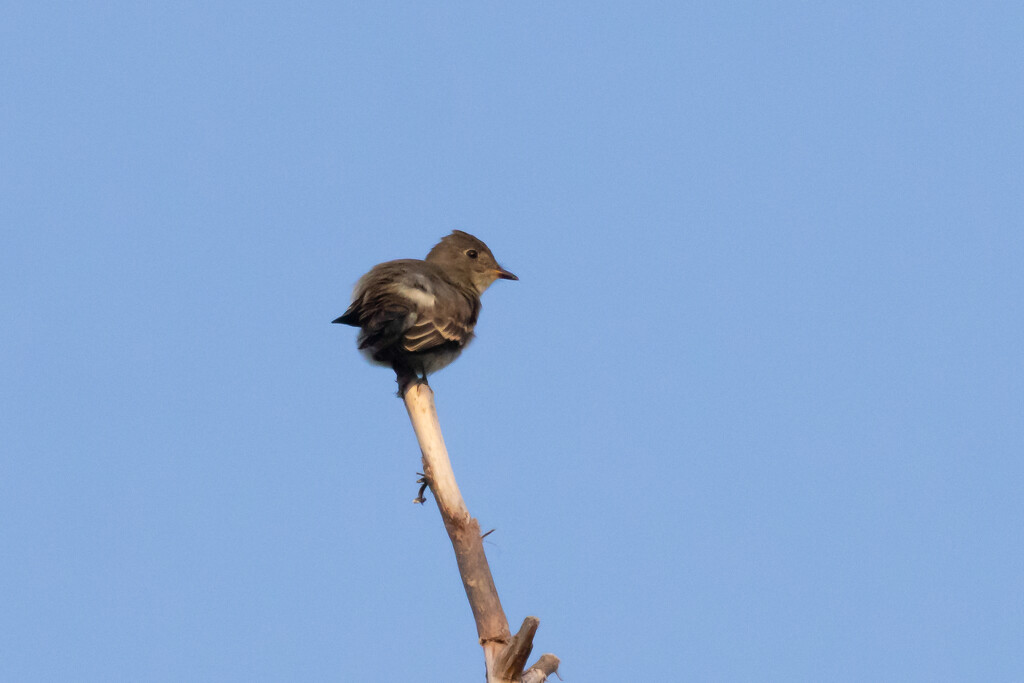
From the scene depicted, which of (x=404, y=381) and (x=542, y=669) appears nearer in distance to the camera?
(x=542, y=669)

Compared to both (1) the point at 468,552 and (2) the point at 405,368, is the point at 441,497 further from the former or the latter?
(2) the point at 405,368

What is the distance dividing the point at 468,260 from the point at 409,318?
2480mm

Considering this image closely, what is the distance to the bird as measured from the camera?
863 cm

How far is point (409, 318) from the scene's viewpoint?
346 inches

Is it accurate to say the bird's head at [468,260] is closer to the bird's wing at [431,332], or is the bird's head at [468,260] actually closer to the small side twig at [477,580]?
the bird's wing at [431,332]

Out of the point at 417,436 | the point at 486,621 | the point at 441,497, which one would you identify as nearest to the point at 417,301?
the point at 417,436

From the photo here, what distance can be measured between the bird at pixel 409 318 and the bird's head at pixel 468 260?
0.70 meters

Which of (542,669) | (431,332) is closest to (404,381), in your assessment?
(431,332)

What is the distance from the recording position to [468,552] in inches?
301

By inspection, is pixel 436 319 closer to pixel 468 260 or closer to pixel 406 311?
pixel 406 311

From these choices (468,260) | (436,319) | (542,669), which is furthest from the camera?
(468,260)

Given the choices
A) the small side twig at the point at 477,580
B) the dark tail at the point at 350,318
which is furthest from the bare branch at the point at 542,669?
the dark tail at the point at 350,318

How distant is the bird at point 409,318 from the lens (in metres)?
8.63

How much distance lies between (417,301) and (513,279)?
2565 millimetres
